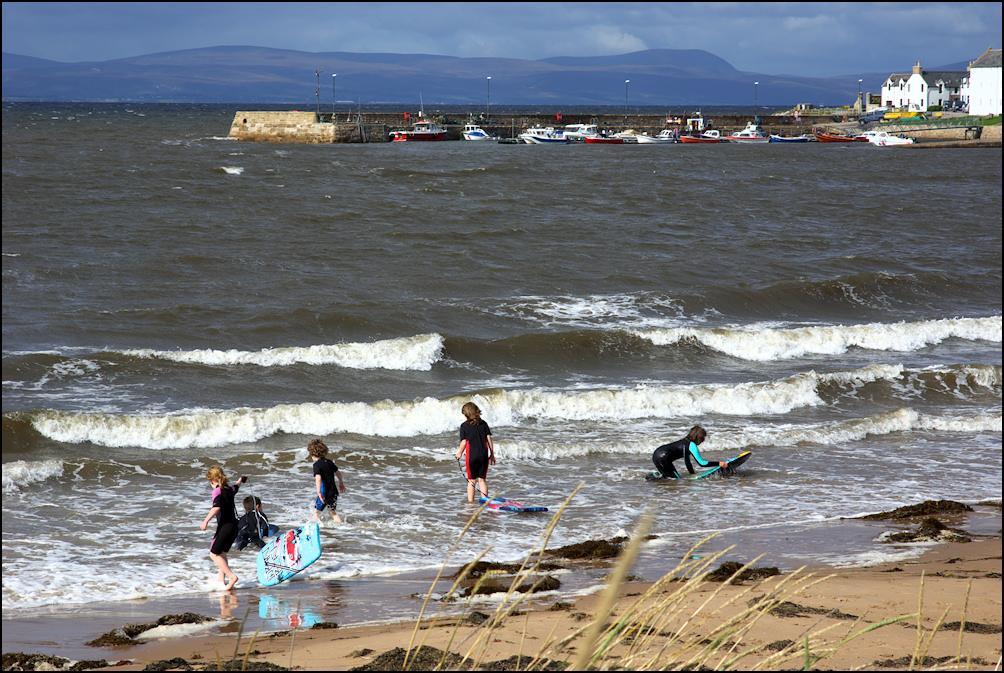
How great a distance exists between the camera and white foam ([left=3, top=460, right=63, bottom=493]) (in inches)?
535

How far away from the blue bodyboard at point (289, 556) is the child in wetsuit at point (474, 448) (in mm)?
3052

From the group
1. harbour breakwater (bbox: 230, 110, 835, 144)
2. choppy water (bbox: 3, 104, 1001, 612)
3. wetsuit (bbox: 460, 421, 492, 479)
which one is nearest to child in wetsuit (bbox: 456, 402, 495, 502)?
wetsuit (bbox: 460, 421, 492, 479)

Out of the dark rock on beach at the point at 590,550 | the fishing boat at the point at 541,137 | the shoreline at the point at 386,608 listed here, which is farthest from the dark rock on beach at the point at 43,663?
the fishing boat at the point at 541,137

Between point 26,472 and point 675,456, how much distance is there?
27.3 ft

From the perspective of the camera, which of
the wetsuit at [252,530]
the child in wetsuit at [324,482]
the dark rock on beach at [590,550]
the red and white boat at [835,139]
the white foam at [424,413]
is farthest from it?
the red and white boat at [835,139]

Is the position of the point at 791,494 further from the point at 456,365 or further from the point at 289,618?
the point at 456,365

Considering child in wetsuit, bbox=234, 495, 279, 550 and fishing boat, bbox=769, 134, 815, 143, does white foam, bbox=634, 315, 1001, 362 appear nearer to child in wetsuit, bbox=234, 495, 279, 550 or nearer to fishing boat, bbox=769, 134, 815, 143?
child in wetsuit, bbox=234, 495, 279, 550

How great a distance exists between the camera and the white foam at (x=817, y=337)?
929 inches

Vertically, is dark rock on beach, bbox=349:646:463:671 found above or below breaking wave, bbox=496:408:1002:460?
above

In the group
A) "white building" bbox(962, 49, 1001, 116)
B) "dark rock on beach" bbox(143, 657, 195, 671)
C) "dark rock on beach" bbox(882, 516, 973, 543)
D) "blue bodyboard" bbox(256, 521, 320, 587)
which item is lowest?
"dark rock on beach" bbox(882, 516, 973, 543)

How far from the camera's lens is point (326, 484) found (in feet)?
39.6

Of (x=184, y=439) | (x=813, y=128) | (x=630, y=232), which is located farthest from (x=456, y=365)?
(x=813, y=128)

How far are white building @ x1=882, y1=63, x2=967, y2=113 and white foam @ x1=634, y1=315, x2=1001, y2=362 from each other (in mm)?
111107

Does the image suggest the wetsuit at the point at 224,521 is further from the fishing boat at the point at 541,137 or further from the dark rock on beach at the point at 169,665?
the fishing boat at the point at 541,137
